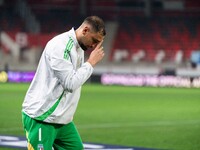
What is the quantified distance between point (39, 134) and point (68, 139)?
388 mm

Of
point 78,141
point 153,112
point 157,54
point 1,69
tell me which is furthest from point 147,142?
point 157,54

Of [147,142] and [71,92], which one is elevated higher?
[71,92]

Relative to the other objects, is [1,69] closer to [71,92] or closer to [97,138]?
[97,138]

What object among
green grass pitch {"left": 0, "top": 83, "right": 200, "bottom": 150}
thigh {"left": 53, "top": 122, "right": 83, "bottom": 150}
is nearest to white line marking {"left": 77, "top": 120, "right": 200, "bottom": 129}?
green grass pitch {"left": 0, "top": 83, "right": 200, "bottom": 150}

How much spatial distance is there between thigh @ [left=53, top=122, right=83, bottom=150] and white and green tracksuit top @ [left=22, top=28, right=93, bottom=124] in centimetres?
19

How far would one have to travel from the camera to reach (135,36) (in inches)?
1601

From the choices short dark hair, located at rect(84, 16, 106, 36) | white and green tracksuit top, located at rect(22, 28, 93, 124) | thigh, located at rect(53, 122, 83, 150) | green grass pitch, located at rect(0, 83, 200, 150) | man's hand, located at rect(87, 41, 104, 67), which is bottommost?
green grass pitch, located at rect(0, 83, 200, 150)

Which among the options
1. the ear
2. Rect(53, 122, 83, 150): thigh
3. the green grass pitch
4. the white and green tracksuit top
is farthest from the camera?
the green grass pitch

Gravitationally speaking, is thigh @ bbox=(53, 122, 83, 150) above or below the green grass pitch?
above

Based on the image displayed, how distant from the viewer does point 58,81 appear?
19.1 feet

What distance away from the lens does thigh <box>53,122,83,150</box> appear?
20.3 feet

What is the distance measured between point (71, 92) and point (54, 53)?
38 cm

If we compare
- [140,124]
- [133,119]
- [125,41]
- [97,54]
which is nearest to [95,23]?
[97,54]

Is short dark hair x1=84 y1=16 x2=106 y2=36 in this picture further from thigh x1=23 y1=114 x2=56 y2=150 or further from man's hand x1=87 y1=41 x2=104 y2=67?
thigh x1=23 y1=114 x2=56 y2=150
